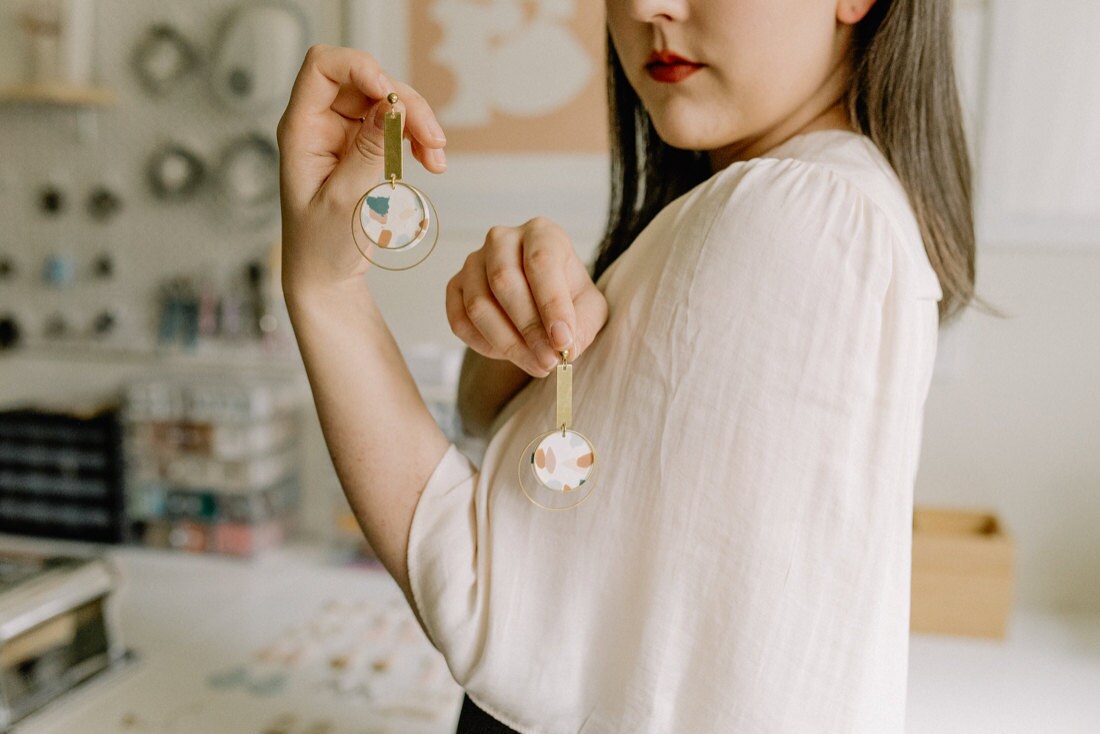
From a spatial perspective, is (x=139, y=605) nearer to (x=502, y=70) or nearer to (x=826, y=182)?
(x=502, y=70)

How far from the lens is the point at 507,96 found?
1553 mm

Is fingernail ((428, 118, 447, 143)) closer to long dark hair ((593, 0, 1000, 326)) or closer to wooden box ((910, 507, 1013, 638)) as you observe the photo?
long dark hair ((593, 0, 1000, 326))

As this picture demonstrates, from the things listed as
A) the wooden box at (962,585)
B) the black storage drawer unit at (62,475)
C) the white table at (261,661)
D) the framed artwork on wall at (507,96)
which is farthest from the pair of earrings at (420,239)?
the black storage drawer unit at (62,475)

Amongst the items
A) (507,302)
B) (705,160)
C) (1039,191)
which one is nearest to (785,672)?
(507,302)

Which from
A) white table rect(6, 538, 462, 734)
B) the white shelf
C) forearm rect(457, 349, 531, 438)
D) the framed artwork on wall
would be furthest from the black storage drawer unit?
forearm rect(457, 349, 531, 438)

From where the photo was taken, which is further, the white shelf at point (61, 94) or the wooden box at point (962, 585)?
the white shelf at point (61, 94)

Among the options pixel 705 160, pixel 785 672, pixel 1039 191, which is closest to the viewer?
pixel 785 672

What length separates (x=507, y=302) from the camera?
402mm

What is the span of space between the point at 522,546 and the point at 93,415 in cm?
152

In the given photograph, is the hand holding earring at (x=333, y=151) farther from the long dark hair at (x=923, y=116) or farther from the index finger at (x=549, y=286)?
the long dark hair at (x=923, y=116)

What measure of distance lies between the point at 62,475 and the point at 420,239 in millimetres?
1623

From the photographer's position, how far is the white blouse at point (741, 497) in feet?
1.25

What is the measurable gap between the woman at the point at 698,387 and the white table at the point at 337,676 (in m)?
Result: 0.69

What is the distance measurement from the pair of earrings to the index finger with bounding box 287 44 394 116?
0.02 m
